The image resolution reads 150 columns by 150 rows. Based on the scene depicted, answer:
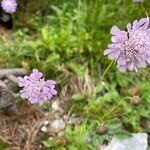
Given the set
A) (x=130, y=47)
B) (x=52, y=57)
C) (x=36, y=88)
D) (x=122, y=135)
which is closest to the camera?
(x=130, y=47)

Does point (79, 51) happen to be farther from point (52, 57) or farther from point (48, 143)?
point (48, 143)

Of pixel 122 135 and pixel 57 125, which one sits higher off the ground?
pixel 57 125

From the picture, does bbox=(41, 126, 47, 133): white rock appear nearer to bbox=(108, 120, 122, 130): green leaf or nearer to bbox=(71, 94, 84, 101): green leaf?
bbox=(71, 94, 84, 101): green leaf

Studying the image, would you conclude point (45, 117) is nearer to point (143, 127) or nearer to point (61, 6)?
point (143, 127)

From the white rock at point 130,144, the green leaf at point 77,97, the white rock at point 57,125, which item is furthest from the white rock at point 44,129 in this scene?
the white rock at point 130,144

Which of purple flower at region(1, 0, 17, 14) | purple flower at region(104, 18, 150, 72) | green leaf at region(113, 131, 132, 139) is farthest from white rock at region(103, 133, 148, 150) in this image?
purple flower at region(1, 0, 17, 14)

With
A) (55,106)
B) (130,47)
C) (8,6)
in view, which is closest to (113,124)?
(55,106)

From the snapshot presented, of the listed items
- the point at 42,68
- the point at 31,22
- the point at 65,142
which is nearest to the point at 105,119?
the point at 65,142
